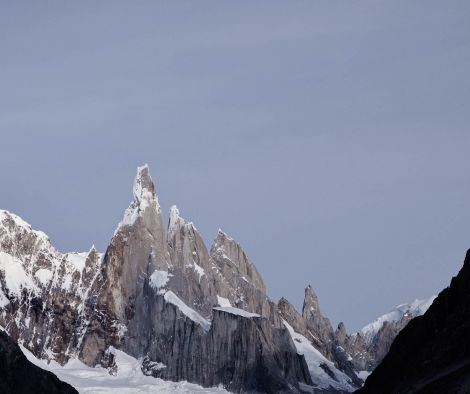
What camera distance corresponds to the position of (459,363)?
193500 mm

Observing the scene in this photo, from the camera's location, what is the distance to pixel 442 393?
183125 mm

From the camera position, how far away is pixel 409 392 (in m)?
200

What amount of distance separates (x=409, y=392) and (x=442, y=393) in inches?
652

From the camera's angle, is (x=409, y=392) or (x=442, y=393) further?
(x=409, y=392)

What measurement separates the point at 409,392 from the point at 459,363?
8.55m

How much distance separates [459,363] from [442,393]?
1101cm
